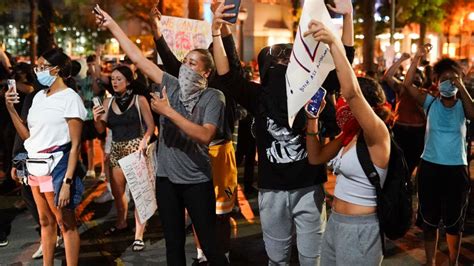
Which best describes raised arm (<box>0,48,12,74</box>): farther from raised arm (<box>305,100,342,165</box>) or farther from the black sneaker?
raised arm (<box>305,100,342,165</box>)

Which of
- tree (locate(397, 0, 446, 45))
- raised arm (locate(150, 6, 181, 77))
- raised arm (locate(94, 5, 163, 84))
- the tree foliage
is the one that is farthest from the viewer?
tree (locate(397, 0, 446, 45))

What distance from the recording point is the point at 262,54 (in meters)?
4.07

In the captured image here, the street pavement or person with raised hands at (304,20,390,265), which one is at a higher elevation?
person with raised hands at (304,20,390,265)

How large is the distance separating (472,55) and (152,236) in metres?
15.9

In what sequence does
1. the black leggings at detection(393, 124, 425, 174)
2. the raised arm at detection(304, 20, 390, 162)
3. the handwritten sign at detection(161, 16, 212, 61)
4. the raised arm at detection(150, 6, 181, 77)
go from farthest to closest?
the black leggings at detection(393, 124, 425, 174)
the handwritten sign at detection(161, 16, 212, 61)
the raised arm at detection(150, 6, 181, 77)
the raised arm at detection(304, 20, 390, 162)

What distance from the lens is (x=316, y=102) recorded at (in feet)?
10.9

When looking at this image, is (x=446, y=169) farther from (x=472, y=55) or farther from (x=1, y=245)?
→ (x=472, y=55)

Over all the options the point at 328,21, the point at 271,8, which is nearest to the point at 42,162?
the point at 328,21

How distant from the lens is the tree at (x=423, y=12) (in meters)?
27.8

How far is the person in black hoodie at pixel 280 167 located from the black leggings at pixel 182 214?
0.48 metres

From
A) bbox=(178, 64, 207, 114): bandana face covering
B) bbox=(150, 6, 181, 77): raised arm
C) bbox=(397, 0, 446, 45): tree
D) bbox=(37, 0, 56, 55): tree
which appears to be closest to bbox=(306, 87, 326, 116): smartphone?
bbox=(178, 64, 207, 114): bandana face covering

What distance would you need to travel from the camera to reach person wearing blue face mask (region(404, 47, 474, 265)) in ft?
16.5

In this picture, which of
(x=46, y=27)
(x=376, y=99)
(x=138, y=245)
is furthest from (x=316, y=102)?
(x=46, y=27)

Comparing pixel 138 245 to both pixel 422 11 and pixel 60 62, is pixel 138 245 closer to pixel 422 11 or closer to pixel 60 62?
pixel 60 62
